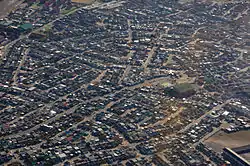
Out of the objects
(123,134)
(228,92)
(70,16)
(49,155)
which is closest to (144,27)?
(70,16)

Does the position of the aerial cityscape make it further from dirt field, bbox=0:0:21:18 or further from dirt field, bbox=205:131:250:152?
dirt field, bbox=0:0:21:18

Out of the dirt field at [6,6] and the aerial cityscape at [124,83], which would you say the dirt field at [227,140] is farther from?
the dirt field at [6,6]

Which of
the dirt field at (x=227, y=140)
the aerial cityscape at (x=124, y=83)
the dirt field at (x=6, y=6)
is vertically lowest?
the dirt field at (x=227, y=140)

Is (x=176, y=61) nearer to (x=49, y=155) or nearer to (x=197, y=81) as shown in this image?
(x=197, y=81)

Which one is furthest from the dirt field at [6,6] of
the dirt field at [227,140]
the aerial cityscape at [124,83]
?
the dirt field at [227,140]

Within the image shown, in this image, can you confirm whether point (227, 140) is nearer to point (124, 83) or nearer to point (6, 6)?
point (124, 83)

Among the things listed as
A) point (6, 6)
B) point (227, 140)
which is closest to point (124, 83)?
point (227, 140)

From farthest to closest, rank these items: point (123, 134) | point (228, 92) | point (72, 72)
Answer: point (72, 72) → point (228, 92) → point (123, 134)
